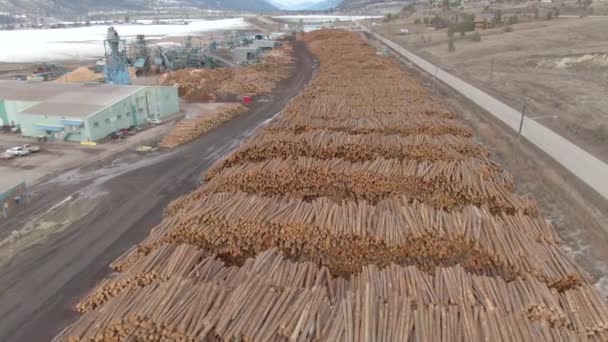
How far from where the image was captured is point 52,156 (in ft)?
98.7

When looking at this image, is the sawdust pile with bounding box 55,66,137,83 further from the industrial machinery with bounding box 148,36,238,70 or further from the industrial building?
the industrial building

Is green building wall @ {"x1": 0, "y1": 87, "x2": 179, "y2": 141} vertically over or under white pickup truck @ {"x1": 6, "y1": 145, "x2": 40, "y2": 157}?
over

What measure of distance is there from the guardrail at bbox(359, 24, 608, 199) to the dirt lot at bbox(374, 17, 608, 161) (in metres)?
0.81

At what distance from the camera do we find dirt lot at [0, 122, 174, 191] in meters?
26.6

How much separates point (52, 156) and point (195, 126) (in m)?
10.7

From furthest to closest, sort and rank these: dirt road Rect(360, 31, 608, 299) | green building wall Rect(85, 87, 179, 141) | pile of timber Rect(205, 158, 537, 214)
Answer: green building wall Rect(85, 87, 179, 141)
pile of timber Rect(205, 158, 537, 214)
dirt road Rect(360, 31, 608, 299)

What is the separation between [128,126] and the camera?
1433 inches

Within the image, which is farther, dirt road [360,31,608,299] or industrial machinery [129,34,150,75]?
industrial machinery [129,34,150,75]

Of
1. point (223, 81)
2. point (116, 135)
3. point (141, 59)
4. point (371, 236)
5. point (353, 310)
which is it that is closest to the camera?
point (353, 310)

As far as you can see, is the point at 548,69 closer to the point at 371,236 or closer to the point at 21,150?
the point at 371,236

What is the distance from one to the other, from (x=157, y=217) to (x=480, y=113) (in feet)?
88.2

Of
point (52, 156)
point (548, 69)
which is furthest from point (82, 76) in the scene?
point (548, 69)

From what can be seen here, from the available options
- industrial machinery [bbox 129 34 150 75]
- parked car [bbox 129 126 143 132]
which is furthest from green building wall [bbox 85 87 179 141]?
industrial machinery [bbox 129 34 150 75]

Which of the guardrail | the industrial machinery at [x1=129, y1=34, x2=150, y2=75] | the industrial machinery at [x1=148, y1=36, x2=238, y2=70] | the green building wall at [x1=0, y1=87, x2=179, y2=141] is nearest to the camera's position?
the guardrail
